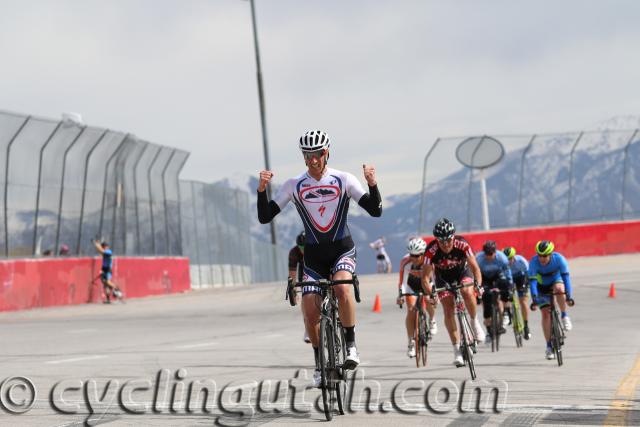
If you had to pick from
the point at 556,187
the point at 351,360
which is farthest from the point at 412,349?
the point at 556,187

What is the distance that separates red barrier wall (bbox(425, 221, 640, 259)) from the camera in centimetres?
3688

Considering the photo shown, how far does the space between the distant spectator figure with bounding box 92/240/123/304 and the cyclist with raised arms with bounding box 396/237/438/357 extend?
17.5 meters

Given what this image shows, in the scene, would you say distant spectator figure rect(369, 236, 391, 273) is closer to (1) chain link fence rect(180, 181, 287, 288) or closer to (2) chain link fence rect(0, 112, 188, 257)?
(1) chain link fence rect(180, 181, 287, 288)

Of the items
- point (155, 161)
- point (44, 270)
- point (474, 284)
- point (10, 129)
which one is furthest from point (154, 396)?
point (155, 161)

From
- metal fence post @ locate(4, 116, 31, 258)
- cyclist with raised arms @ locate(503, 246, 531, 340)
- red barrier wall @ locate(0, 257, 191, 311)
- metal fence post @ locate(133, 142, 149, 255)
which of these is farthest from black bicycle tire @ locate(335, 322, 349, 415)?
metal fence post @ locate(133, 142, 149, 255)

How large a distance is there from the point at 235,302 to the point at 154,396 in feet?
77.9

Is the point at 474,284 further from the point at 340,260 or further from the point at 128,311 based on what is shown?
the point at 128,311

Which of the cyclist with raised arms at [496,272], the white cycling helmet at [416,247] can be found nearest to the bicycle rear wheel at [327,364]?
the white cycling helmet at [416,247]

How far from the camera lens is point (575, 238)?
3838 cm

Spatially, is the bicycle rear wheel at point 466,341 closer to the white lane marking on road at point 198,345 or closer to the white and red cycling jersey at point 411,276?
the white and red cycling jersey at point 411,276

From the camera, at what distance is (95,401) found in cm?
991

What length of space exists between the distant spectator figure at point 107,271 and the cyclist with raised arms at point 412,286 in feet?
57.6

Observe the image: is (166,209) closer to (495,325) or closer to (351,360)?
(495,325)

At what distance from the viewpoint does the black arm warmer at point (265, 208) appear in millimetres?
9375
